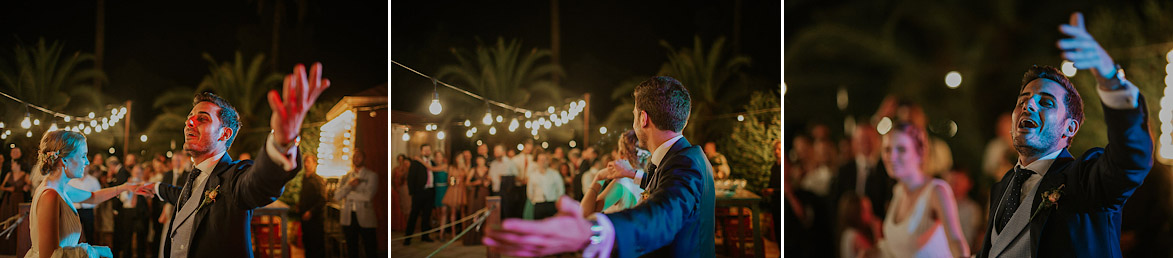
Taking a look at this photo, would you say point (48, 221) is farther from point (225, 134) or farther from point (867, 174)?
point (867, 174)

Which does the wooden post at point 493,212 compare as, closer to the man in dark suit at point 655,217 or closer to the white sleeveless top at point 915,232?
Answer: the white sleeveless top at point 915,232

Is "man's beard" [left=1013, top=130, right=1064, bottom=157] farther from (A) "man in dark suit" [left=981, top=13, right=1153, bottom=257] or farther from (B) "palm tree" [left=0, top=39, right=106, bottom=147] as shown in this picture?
(B) "palm tree" [left=0, top=39, right=106, bottom=147]

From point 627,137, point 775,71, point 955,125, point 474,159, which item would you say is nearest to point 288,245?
point 474,159

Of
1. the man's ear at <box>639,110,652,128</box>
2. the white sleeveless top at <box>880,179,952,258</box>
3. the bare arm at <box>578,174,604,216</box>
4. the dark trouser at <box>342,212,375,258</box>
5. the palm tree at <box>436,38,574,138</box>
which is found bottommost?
the dark trouser at <box>342,212,375,258</box>

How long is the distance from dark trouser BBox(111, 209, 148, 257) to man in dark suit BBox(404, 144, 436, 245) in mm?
1881

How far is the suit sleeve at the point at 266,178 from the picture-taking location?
257cm

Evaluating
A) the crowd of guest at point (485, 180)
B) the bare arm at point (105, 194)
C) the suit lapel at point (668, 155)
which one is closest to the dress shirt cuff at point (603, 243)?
the suit lapel at point (668, 155)

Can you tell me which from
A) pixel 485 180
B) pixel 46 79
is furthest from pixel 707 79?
pixel 46 79

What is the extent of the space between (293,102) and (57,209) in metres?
2.29

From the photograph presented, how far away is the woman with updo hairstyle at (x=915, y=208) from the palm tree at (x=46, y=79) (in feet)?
17.5

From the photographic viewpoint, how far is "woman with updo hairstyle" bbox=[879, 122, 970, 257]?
13.3 ft

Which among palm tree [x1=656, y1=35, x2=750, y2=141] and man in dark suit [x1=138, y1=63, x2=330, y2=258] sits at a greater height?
palm tree [x1=656, y1=35, x2=750, y2=141]

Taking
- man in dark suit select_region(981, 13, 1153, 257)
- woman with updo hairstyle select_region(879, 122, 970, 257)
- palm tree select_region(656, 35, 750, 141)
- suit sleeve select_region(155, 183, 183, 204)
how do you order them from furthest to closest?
palm tree select_region(656, 35, 750, 141) → woman with updo hairstyle select_region(879, 122, 970, 257) → suit sleeve select_region(155, 183, 183, 204) → man in dark suit select_region(981, 13, 1153, 257)

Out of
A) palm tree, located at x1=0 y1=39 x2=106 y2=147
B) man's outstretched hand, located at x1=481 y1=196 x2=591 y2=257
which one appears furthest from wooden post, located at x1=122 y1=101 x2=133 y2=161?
man's outstretched hand, located at x1=481 y1=196 x2=591 y2=257
